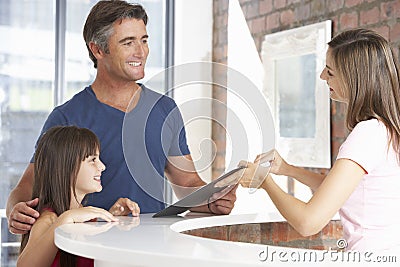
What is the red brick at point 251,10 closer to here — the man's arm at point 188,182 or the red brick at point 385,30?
the red brick at point 385,30

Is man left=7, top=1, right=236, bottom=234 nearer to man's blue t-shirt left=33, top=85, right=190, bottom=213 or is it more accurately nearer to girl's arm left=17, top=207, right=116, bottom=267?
man's blue t-shirt left=33, top=85, right=190, bottom=213

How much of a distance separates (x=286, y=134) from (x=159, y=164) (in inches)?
68.3

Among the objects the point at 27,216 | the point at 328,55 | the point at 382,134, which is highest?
the point at 328,55

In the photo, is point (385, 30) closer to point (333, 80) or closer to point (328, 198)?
point (333, 80)

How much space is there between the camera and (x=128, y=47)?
2.33m

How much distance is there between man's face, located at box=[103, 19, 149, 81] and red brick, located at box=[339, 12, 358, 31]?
1475 mm

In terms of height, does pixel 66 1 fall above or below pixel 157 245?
above

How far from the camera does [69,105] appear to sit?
2402 mm

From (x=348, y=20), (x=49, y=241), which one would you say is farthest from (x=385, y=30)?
(x=49, y=241)

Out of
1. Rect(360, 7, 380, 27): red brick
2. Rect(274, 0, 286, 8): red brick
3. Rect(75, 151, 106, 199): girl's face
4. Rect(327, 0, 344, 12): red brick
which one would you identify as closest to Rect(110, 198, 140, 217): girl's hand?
Rect(75, 151, 106, 199): girl's face

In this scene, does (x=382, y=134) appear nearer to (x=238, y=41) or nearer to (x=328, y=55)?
A: (x=328, y=55)

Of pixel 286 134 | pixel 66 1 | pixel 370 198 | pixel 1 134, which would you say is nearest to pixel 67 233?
pixel 370 198

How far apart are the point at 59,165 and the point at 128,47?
1.62ft

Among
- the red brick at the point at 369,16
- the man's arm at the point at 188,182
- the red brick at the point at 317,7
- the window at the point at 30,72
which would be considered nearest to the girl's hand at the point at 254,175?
the man's arm at the point at 188,182
